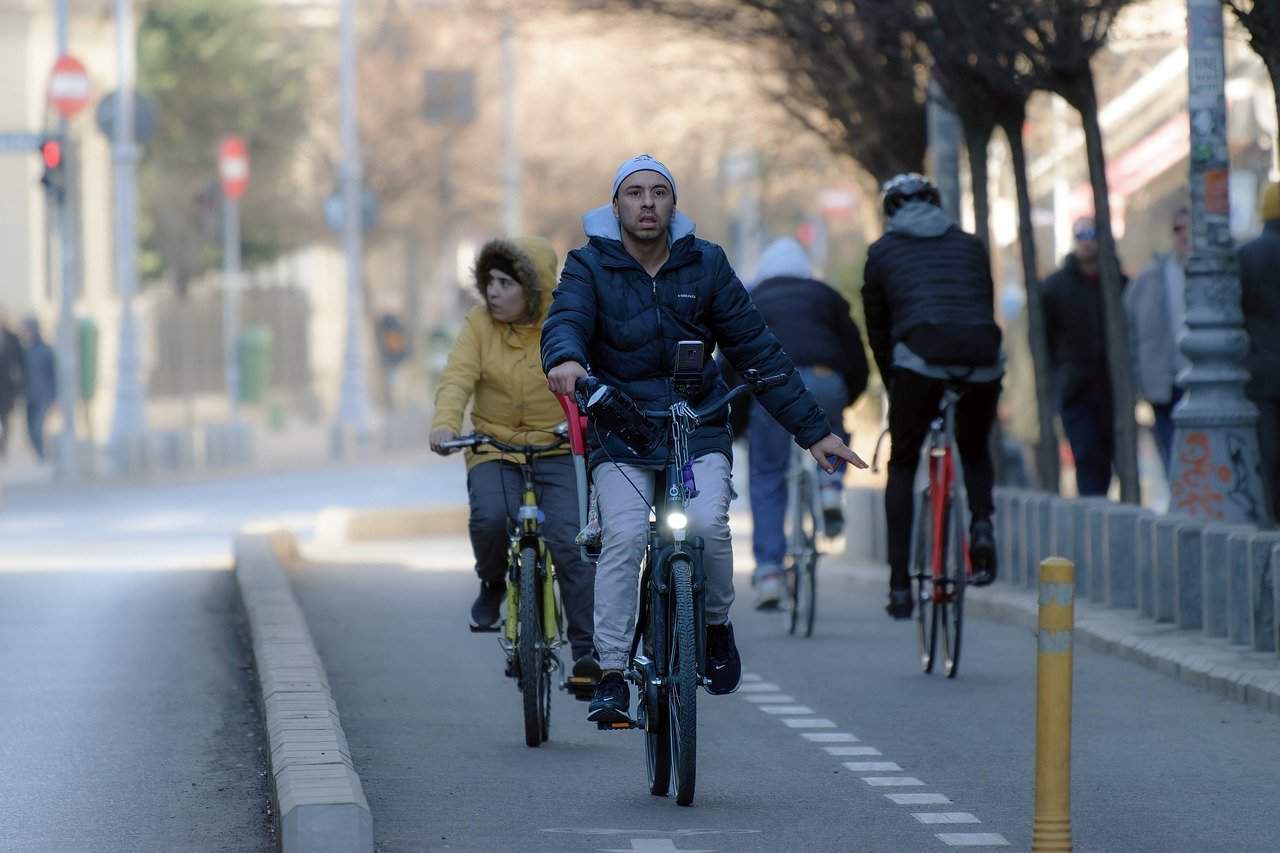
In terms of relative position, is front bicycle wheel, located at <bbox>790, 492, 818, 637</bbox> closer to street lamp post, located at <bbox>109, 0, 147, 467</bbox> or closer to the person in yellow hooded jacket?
the person in yellow hooded jacket


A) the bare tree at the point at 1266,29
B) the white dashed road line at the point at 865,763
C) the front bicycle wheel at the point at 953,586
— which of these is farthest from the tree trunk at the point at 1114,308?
the white dashed road line at the point at 865,763

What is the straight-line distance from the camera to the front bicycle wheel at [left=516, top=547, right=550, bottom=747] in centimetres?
938

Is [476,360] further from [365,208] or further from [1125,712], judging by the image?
[365,208]

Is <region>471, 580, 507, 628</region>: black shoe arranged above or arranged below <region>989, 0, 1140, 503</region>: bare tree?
below

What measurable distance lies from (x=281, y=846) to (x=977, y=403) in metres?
5.39

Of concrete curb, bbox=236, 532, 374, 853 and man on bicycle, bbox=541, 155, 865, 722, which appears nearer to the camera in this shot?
concrete curb, bbox=236, 532, 374, 853

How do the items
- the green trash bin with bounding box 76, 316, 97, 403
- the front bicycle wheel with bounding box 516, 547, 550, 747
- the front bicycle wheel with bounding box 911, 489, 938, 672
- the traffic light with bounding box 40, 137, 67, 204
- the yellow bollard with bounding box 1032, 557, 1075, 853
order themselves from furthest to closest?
the green trash bin with bounding box 76, 316, 97, 403
the traffic light with bounding box 40, 137, 67, 204
the front bicycle wheel with bounding box 911, 489, 938, 672
the front bicycle wheel with bounding box 516, 547, 550, 747
the yellow bollard with bounding box 1032, 557, 1075, 853

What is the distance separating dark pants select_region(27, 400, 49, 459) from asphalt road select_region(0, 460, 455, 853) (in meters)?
15.4

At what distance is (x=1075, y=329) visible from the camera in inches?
655

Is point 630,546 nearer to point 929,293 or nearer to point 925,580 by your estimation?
point 925,580

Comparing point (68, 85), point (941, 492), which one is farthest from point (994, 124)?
point (68, 85)

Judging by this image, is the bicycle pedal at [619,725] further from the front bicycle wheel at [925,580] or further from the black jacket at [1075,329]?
the black jacket at [1075,329]

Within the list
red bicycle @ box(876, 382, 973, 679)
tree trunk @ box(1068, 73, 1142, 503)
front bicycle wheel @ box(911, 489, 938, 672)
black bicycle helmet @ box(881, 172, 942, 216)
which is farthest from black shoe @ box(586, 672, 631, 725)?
tree trunk @ box(1068, 73, 1142, 503)

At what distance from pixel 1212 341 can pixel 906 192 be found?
5.85 ft
